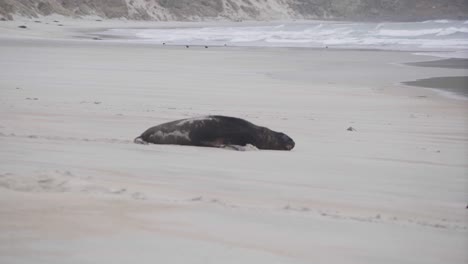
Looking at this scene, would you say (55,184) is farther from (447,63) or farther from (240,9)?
(240,9)

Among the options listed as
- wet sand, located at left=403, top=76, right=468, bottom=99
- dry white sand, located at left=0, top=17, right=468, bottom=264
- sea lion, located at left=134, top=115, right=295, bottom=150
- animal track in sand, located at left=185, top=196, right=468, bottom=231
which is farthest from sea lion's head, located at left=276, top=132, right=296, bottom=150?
wet sand, located at left=403, top=76, right=468, bottom=99

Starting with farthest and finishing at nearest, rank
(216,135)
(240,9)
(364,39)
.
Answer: (240,9), (364,39), (216,135)

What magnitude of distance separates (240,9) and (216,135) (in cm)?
8519

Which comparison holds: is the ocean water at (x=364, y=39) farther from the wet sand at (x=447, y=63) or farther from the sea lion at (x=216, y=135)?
the sea lion at (x=216, y=135)

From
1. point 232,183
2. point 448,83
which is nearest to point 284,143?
point 232,183

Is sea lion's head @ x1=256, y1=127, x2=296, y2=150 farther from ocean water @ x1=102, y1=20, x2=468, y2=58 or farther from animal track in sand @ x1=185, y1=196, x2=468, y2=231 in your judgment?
ocean water @ x1=102, y1=20, x2=468, y2=58

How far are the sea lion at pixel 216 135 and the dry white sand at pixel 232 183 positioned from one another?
169mm

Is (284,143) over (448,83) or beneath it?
over

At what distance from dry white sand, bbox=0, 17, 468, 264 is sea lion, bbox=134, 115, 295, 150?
0.17 metres

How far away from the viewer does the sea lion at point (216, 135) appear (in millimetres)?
7426

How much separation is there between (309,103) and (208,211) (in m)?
8.13

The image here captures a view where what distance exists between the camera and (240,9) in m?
91.6

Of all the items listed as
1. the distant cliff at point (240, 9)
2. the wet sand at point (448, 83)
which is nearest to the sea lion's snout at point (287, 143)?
the wet sand at point (448, 83)

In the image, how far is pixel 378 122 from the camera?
34.2 ft
